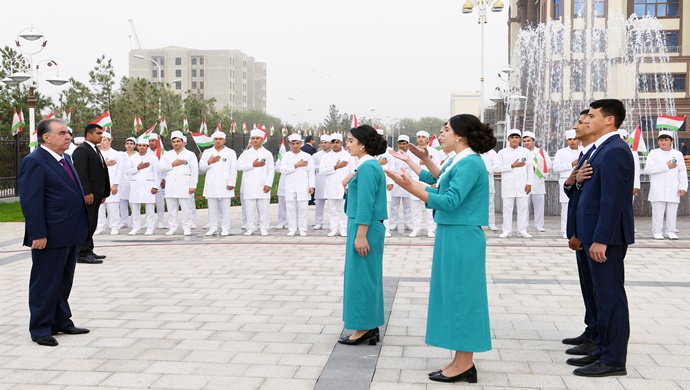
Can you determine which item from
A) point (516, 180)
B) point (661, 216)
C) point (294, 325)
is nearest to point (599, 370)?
point (294, 325)

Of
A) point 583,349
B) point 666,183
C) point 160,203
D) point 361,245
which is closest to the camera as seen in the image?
point 583,349

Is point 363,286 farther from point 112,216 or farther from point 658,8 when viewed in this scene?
point 658,8

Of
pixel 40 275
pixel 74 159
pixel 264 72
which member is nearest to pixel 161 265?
pixel 74 159

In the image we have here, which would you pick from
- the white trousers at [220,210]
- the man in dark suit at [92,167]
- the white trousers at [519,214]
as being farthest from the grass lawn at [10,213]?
the white trousers at [519,214]

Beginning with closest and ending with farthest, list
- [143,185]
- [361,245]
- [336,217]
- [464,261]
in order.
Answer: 1. [464,261]
2. [361,245]
3. [336,217]
4. [143,185]

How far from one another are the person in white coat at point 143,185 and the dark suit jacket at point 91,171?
13.4 ft

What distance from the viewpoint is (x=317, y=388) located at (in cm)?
461

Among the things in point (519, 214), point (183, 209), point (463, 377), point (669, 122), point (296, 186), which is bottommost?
point (463, 377)

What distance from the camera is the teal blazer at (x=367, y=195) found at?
564 centimetres

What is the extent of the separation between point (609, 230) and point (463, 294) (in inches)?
42.8

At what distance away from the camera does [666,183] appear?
12805mm

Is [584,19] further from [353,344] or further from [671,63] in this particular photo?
[353,344]

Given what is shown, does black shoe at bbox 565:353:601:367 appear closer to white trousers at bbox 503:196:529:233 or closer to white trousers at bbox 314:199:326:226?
white trousers at bbox 503:196:529:233

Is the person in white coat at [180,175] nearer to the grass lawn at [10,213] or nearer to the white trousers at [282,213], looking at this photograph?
the white trousers at [282,213]
